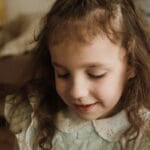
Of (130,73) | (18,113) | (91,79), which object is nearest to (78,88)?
(91,79)

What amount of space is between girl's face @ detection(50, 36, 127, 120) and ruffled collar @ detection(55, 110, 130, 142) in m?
0.07

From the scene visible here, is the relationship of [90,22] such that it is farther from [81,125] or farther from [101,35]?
[81,125]

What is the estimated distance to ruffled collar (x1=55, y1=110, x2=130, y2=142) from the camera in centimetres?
97

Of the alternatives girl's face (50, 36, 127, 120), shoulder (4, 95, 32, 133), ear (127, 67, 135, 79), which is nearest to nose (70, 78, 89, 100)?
girl's face (50, 36, 127, 120)

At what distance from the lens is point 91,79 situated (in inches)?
33.3

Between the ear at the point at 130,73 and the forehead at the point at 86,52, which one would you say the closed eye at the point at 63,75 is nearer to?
the forehead at the point at 86,52

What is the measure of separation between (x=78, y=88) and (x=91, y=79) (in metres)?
0.03

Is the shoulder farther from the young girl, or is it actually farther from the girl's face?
the girl's face

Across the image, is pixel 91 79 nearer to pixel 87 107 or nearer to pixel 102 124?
pixel 87 107

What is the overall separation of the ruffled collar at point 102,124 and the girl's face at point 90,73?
7 centimetres

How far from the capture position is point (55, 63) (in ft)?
2.79

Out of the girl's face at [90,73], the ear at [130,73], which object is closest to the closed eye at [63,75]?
the girl's face at [90,73]

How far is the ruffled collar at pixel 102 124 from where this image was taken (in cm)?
97

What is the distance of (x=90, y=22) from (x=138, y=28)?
0.13m
